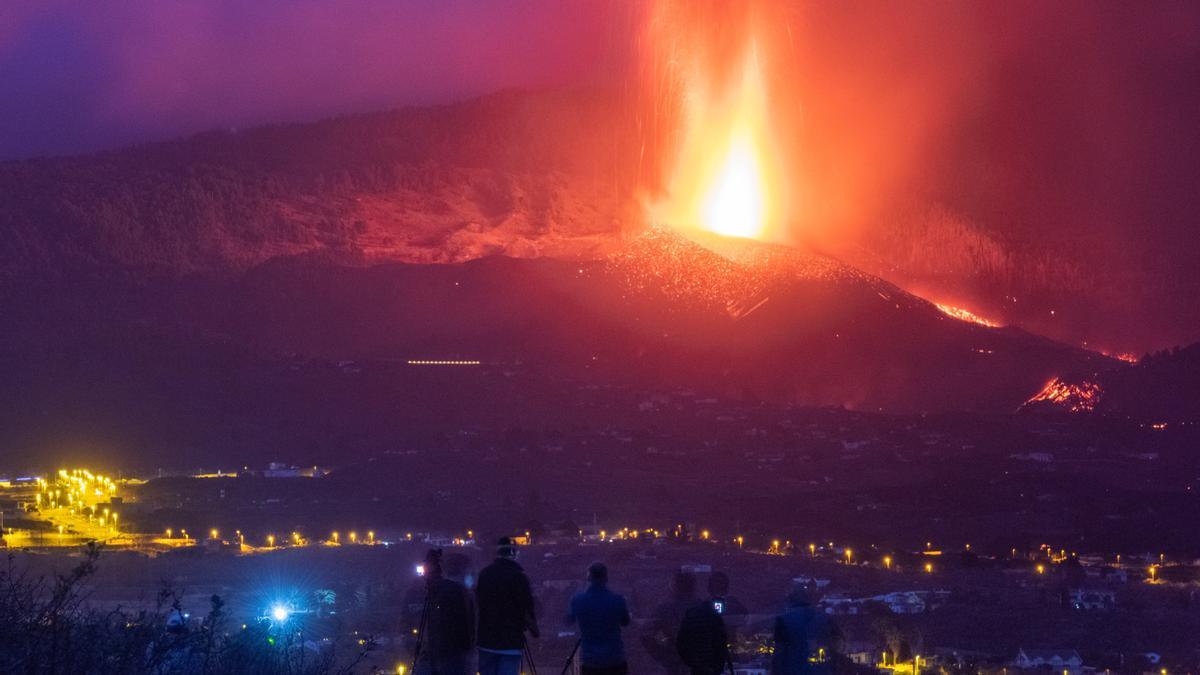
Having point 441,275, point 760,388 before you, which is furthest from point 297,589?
point 441,275

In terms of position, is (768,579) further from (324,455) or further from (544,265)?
(544,265)

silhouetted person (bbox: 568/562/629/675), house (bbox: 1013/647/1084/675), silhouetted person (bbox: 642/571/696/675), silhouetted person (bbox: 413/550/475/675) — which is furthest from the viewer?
house (bbox: 1013/647/1084/675)

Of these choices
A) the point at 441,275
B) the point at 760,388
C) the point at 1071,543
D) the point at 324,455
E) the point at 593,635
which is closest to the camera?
the point at 593,635

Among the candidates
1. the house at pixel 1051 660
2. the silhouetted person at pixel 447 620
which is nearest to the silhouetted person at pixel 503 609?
the silhouetted person at pixel 447 620

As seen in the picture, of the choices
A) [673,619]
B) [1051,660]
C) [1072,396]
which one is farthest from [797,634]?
[1072,396]

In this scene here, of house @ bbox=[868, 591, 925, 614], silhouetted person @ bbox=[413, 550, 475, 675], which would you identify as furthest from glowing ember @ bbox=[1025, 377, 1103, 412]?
silhouetted person @ bbox=[413, 550, 475, 675]

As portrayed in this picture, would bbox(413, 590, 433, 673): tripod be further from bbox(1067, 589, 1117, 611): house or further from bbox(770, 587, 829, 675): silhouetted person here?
bbox(1067, 589, 1117, 611): house

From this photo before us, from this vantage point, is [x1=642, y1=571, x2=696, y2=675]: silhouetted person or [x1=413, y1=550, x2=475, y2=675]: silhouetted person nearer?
[x1=413, y1=550, x2=475, y2=675]: silhouetted person
